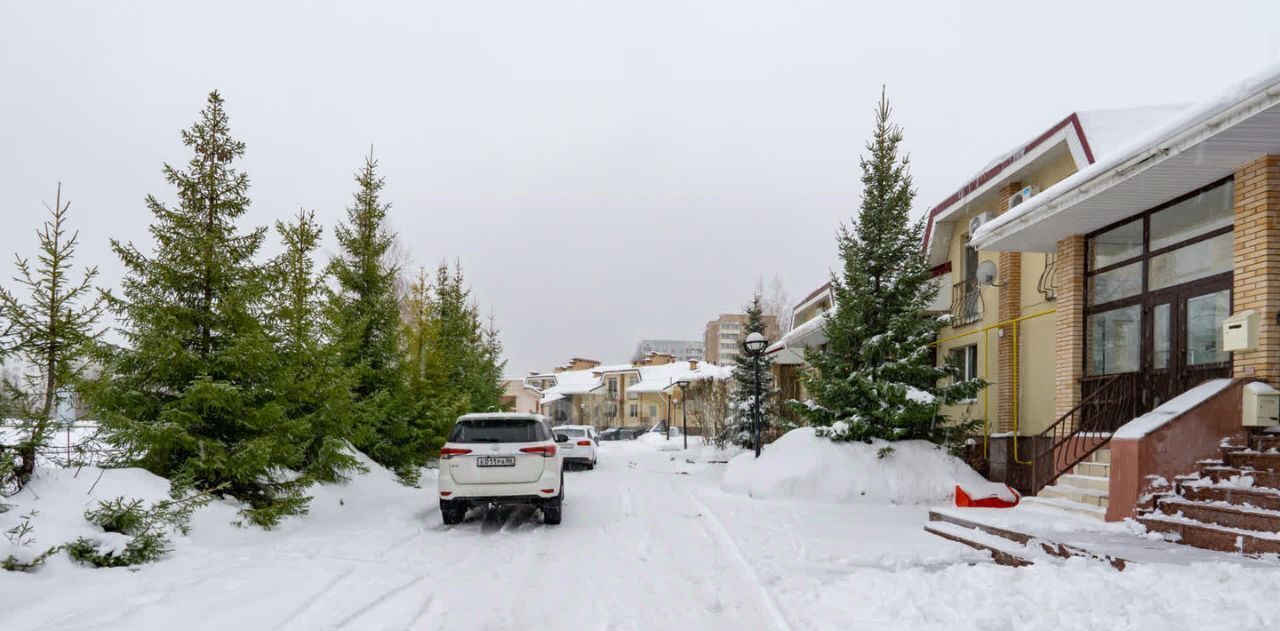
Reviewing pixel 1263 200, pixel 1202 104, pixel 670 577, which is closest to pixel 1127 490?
pixel 1263 200

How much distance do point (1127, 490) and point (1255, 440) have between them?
54.9 inches

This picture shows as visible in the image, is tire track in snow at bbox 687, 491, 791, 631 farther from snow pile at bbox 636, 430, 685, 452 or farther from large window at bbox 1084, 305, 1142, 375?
snow pile at bbox 636, 430, 685, 452

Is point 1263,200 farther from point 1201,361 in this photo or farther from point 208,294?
point 208,294

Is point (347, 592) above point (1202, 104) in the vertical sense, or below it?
below

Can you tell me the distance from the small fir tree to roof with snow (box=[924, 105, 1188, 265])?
13398 mm

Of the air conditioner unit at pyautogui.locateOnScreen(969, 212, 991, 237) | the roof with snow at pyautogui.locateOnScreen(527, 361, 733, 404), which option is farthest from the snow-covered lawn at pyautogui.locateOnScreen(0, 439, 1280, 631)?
the roof with snow at pyautogui.locateOnScreen(527, 361, 733, 404)

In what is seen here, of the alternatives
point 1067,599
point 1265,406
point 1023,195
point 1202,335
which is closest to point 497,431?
point 1067,599

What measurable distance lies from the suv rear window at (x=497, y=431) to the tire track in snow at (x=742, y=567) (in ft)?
9.06

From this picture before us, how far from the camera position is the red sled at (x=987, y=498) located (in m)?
11.5

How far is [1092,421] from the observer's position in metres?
10.9

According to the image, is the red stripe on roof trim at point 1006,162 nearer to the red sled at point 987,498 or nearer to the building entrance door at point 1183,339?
the building entrance door at point 1183,339

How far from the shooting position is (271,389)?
9.11m

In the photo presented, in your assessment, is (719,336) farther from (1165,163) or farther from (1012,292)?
(1165,163)

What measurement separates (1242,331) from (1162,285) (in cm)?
203
